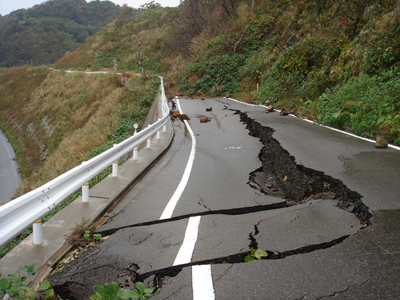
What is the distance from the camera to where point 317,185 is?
17.6 ft

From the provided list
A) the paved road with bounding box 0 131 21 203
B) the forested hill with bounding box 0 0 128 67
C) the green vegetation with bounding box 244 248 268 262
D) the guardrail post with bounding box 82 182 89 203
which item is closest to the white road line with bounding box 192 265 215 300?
the green vegetation with bounding box 244 248 268 262

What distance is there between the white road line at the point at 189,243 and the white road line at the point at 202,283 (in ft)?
0.63

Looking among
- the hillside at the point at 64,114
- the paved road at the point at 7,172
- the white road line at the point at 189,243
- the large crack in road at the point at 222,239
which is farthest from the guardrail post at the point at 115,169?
the paved road at the point at 7,172

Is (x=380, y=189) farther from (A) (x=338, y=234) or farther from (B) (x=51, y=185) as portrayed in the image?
(B) (x=51, y=185)

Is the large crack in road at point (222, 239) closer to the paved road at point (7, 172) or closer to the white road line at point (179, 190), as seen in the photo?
the white road line at point (179, 190)

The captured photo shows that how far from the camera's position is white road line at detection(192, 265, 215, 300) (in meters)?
2.46

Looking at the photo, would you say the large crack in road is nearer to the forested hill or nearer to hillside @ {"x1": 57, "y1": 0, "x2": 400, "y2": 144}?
hillside @ {"x1": 57, "y1": 0, "x2": 400, "y2": 144}

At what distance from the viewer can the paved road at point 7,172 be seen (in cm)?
2249

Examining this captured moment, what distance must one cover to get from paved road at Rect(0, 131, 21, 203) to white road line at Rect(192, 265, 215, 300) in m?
19.1

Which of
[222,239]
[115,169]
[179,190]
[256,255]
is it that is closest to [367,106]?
[179,190]

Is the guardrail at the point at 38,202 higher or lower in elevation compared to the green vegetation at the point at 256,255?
higher

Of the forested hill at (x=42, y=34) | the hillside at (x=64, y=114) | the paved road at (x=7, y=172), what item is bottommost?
the paved road at (x=7, y=172)

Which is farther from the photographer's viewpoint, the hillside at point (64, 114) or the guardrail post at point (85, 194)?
the hillside at point (64, 114)

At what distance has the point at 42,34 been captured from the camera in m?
102
